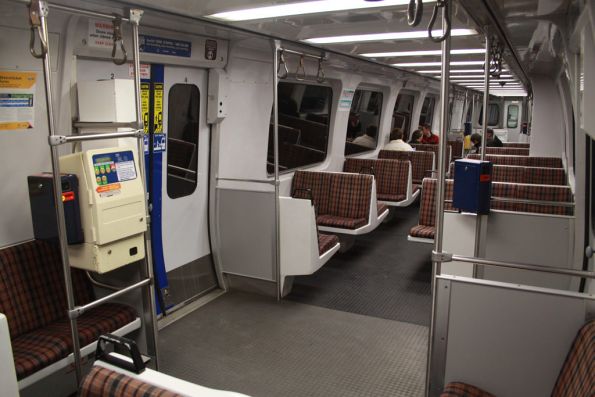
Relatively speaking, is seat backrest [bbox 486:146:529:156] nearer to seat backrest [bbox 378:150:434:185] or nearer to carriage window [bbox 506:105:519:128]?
seat backrest [bbox 378:150:434:185]

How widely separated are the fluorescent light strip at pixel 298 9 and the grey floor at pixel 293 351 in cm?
272

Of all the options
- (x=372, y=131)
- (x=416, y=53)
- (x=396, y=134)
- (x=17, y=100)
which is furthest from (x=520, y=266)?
(x=372, y=131)

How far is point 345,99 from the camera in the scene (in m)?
8.14

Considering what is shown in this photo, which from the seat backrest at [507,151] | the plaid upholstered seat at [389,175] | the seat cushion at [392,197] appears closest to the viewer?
the seat cushion at [392,197]

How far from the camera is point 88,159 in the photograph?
307 cm

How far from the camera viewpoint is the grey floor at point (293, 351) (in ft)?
12.2

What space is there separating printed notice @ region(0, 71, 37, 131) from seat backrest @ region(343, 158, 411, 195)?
5.54 meters

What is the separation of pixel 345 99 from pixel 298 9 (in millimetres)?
4787

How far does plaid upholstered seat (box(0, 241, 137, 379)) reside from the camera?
3158 millimetres

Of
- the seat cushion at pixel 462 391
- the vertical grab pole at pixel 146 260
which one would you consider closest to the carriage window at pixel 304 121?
the vertical grab pole at pixel 146 260

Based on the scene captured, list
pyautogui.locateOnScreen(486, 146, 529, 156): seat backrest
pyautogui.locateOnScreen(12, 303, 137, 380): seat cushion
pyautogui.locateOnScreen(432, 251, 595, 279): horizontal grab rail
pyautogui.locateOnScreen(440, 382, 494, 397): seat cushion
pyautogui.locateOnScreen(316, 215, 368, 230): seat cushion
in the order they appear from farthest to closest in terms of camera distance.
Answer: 1. pyautogui.locateOnScreen(486, 146, 529, 156): seat backrest
2. pyautogui.locateOnScreen(316, 215, 368, 230): seat cushion
3. pyautogui.locateOnScreen(12, 303, 137, 380): seat cushion
4. pyautogui.locateOnScreen(440, 382, 494, 397): seat cushion
5. pyautogui.locateOnScreen(432, 251, 595, 279): horizontal grab rail

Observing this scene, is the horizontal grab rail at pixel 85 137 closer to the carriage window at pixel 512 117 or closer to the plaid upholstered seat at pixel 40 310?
the plaid upholstered seat at pixel 40 310

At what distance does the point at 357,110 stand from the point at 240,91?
5.82 meters

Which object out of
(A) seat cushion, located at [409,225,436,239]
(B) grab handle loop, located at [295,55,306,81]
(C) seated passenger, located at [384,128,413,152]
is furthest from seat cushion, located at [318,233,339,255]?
(C) seated passenger, located at [384,128,413,152]
